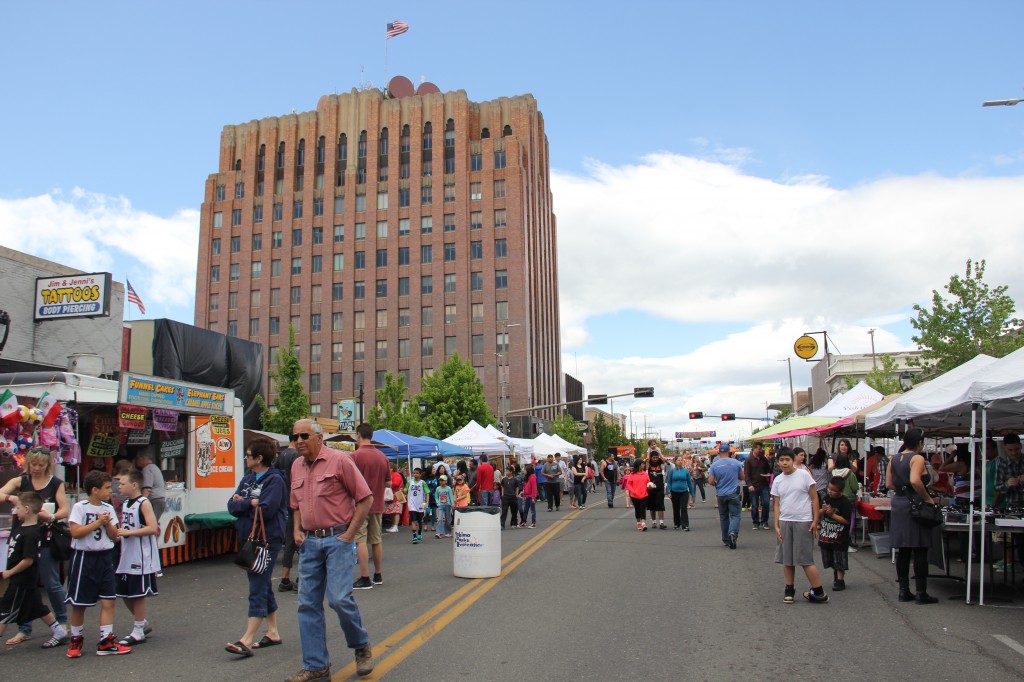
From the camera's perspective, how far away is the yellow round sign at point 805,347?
35.6 metres

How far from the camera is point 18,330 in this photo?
19.8 meters

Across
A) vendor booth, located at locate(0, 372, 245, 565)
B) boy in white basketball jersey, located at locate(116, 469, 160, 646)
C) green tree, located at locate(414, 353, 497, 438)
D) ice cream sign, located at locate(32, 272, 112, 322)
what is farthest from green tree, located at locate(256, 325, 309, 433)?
boy in white basketball jersey, located at locate(116, 469, 160, 646)

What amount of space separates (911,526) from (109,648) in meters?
8.18

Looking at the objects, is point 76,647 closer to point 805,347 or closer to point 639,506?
point 639,506

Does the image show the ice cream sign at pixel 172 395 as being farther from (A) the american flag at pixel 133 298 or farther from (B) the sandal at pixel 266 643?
(A) the american flag at pixel 133 298

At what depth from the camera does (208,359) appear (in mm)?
33906

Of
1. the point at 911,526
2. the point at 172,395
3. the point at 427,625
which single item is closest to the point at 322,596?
the point at 427,625

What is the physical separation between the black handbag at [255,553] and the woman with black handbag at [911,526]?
6751mm

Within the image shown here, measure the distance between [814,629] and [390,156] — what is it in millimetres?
76031

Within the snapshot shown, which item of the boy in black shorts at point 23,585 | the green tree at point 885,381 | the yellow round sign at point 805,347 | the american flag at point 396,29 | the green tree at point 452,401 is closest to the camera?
the boy in black shorts at point 23,585

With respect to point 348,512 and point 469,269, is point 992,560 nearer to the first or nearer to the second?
point 348,512

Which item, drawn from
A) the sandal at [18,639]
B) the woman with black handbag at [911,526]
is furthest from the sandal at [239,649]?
the woman with black handbag at [911,526]

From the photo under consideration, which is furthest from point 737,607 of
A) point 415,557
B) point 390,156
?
point 390,156

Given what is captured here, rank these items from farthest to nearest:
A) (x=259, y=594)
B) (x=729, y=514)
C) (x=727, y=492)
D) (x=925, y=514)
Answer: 1. (x=727, y=492)
2. (x=729, y=514)
3. (x=925, y=514)
4. (x=259, y=594)
